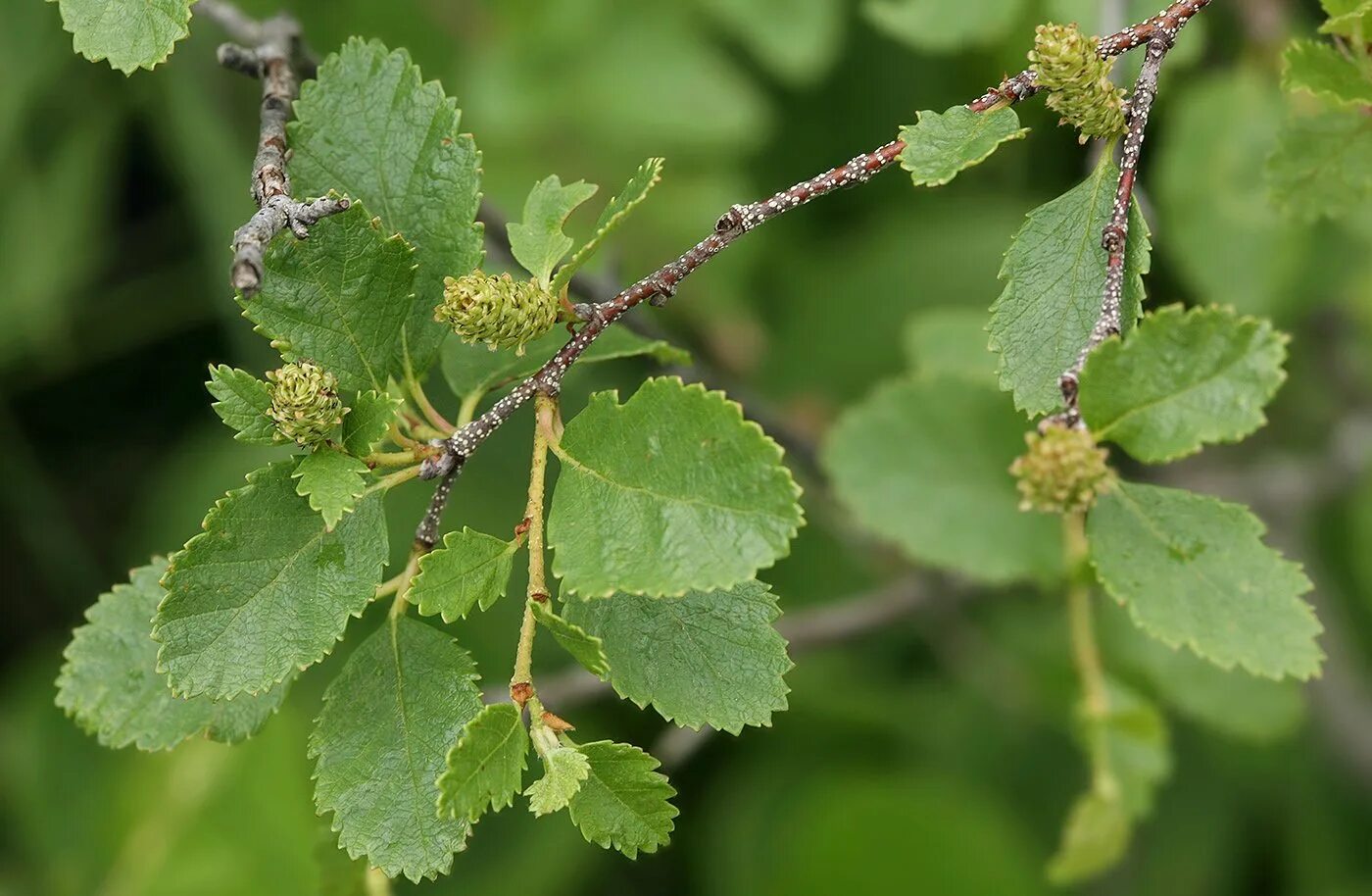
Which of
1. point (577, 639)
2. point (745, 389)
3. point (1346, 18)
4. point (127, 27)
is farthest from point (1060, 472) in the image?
point (745, 389)

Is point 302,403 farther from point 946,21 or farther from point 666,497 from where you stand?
point 946,21

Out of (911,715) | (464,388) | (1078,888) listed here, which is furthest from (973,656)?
(464,388)

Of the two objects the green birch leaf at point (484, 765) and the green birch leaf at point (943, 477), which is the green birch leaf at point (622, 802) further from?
the green birch leaf at point (943, 477)

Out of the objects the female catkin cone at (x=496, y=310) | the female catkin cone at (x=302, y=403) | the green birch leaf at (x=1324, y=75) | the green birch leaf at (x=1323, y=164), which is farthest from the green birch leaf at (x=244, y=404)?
the green birch leaf at (x=1323, y=164)

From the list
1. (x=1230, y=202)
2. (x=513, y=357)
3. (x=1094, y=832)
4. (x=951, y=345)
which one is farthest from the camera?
(x=1230, y=202)

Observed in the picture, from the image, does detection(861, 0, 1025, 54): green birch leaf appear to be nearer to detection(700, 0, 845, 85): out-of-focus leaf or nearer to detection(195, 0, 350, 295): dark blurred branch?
detection(700, 0, 845, 85): out-of-focus leaf

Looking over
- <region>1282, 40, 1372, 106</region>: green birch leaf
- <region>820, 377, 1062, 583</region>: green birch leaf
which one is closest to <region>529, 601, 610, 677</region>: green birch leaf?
<region>1282, 40, 1372, 106</region>: green birch leaf
